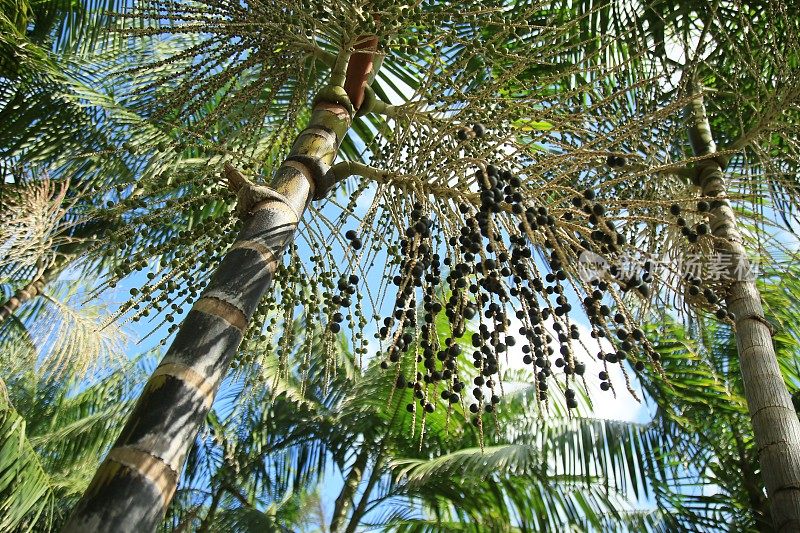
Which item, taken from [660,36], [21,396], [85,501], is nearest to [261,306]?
[85,501]

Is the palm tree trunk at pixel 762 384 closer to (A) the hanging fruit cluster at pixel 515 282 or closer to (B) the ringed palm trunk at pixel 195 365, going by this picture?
(A) the hanging fruit cluster at pixel 515 282

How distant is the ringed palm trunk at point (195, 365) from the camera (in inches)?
51.1

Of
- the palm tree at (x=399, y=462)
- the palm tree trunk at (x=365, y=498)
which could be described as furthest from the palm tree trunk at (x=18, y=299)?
the palm tree trunk at (x=365, y=498)

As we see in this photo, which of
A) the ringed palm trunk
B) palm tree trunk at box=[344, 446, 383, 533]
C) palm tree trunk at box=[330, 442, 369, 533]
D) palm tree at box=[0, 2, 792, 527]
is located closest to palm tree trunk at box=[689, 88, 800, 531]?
palm tree at box=[0, 2, 792, 527]

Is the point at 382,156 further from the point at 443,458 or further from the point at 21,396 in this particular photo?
the point at 21,396

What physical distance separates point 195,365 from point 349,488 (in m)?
4.84

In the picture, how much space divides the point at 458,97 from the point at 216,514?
505 cm

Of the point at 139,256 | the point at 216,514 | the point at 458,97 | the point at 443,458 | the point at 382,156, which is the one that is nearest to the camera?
the point at 458,97

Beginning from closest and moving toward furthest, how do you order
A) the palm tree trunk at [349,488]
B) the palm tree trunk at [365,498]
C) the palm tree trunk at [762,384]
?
the palm tree trunk at [762,384] < the palm tree trunk at [365,498] < the palm tree trunk at [349,488]

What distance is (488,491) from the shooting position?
541 centimetres

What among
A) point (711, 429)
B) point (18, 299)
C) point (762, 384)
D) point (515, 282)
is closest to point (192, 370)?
point (515, 282)

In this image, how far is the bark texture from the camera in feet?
4.25

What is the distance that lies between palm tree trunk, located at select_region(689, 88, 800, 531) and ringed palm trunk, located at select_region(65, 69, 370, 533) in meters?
1.20

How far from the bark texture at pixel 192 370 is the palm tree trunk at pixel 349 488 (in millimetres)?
4328
